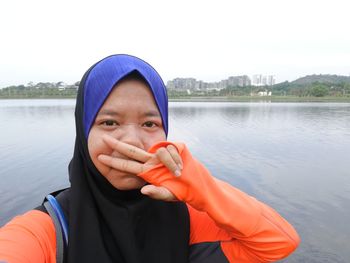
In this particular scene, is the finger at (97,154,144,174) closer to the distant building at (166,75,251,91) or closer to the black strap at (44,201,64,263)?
the black strap at (44,201,64,263)

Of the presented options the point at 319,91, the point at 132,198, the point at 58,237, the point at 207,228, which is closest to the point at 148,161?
the point at 132,198

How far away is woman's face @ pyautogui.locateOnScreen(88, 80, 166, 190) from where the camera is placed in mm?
1135

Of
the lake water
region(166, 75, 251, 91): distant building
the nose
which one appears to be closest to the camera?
the nose

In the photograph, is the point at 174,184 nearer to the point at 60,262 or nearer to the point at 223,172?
the point at 60,262

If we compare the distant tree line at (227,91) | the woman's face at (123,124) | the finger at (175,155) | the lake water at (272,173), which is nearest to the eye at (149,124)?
the woman's face at (123,124)

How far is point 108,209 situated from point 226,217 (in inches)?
20.7

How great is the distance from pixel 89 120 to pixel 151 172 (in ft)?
1.31

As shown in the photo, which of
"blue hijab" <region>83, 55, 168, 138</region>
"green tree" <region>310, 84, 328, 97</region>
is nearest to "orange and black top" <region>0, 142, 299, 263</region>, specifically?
"blue hijab" <region>83, 55, 168, 138</region>

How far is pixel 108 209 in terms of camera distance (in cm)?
124

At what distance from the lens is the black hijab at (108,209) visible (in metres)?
1.18

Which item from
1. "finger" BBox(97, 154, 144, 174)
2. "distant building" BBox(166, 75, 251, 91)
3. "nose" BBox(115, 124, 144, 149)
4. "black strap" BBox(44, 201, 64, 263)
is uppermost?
"distant building" BBox(166, 75, 251, 91)

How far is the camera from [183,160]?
1.06 m

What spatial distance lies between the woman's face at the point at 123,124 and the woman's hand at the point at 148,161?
0.19ft

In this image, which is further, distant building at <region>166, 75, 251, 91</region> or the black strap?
distant building at <region>166, 75, 251, 91</region>
